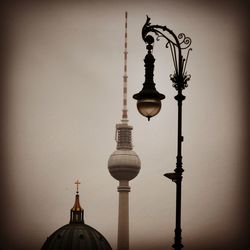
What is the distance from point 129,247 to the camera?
15888cm

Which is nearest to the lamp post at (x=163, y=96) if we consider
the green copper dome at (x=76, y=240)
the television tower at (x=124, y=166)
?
the green copper dome at (x=76, y=240)

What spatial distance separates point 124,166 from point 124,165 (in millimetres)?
199

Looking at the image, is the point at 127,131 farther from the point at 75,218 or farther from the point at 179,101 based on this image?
the point at 179,101

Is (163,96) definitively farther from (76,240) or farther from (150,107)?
(76,240)

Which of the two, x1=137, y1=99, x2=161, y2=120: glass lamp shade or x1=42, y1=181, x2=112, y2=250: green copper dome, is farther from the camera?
x1=42, y1=181, x2=112, y2=250: green copper dome

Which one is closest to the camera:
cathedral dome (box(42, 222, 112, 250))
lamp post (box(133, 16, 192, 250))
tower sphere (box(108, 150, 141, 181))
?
lamp post (box(133, 16, 192, 250))

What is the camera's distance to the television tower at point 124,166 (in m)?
152

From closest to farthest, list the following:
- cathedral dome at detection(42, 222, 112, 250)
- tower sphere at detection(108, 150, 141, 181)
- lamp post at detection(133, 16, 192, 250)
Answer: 1. lamp post at detection(133, 16, 192, 250)
2. cathedral dome at detection(42, 222, 112, 250)
3. tower sphere at detection(108, 150, 141, 181)

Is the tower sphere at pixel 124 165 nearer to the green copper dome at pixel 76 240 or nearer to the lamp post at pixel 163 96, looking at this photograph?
the green copper dome at pixel 76 240

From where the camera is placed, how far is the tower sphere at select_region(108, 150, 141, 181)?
151 meters

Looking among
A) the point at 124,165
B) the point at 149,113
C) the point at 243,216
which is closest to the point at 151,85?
the point at 149,113

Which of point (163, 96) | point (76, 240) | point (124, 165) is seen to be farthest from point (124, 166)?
point (163, 96)

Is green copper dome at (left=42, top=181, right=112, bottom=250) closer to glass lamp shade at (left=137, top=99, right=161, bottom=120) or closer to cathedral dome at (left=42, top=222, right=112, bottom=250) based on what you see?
cathedral dome at (left=42, top=222, right=112, bottom=250)

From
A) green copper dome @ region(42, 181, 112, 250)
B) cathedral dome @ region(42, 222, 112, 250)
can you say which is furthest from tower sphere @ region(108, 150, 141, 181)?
cathedral dome @ region(42, 222, 112, 250)
